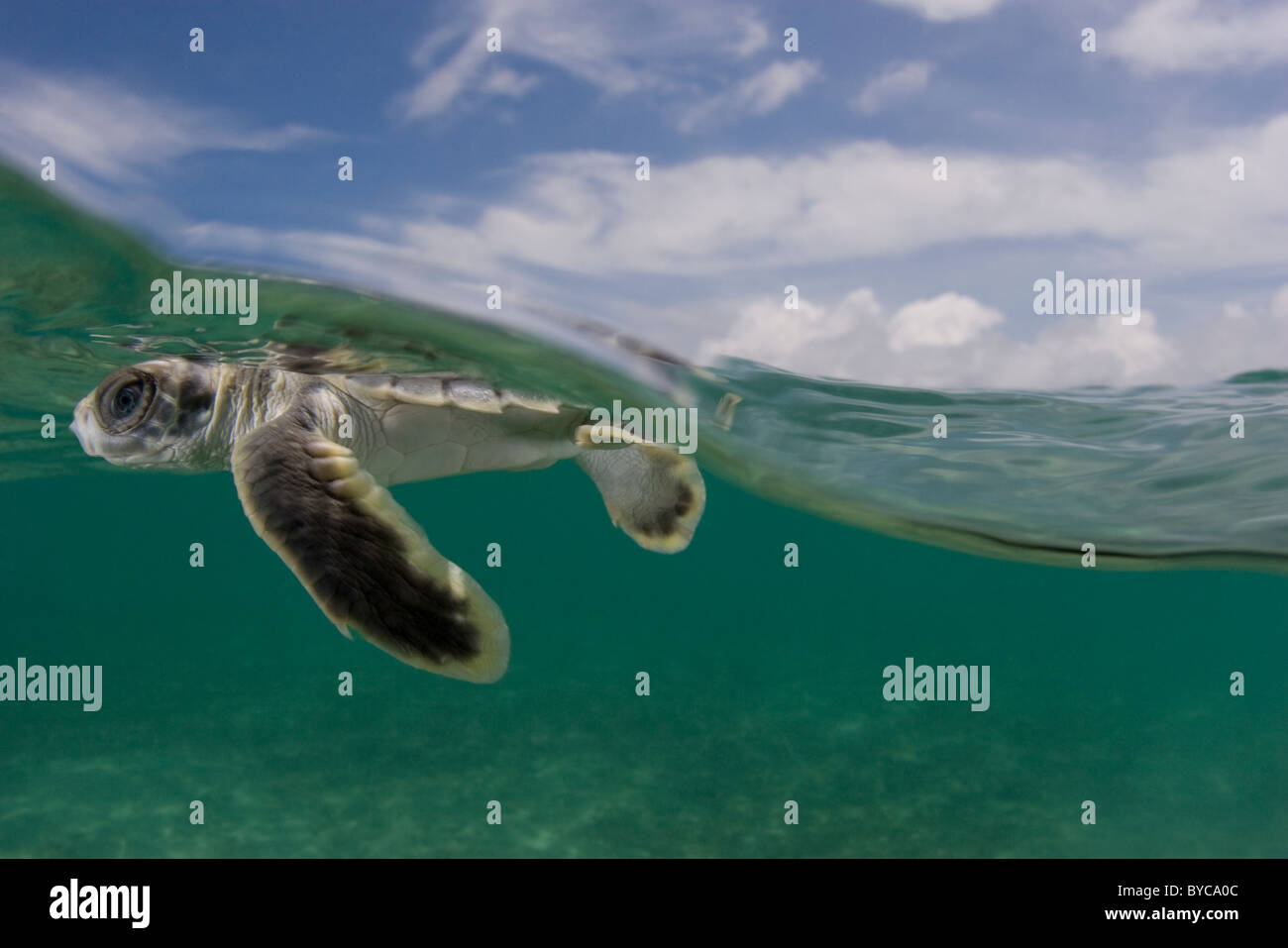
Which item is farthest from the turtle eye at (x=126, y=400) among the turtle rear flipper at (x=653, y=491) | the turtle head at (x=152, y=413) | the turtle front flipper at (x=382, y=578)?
the turtle rear flipper at (x=653, y=491)

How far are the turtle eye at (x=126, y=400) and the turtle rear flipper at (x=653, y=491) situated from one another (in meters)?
3.25

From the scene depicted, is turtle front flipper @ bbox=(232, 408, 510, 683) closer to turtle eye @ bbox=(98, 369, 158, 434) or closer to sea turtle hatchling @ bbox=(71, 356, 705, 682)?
sea turtle hatchling @ bbox=(71, 356, 705, 682)

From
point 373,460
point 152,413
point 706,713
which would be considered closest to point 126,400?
point 152,413

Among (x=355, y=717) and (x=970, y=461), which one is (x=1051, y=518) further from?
(x=355, y=717)

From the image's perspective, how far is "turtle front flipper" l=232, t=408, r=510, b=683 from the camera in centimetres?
343

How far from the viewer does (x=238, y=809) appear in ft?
34.4

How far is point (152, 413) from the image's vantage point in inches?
228

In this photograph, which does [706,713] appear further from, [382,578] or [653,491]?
[382,578]

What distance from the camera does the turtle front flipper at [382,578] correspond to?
343cm

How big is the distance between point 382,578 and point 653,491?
12.6 feet

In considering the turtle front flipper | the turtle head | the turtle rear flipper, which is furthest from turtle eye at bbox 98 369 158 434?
the turtle rear flipper

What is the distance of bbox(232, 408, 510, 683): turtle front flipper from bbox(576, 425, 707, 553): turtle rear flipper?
336 cm
